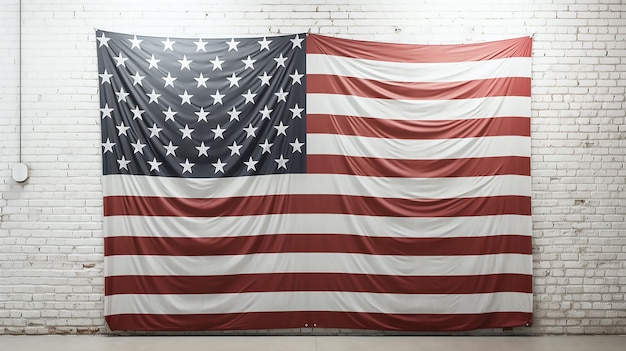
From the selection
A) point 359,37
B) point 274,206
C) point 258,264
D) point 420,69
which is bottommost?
point 258,264

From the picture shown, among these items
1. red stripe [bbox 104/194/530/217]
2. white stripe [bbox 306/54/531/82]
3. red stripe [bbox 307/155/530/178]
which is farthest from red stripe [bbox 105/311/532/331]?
white stripe [bbox 306/54/531/82]

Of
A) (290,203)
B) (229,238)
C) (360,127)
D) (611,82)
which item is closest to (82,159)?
(229,238)

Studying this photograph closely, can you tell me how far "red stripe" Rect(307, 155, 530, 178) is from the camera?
16.6 feet

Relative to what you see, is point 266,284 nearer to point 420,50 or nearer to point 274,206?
point 274,206

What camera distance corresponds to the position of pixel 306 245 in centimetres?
505

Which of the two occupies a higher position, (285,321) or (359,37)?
(359,37)

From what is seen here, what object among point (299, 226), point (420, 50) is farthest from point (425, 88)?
point (299, 226)

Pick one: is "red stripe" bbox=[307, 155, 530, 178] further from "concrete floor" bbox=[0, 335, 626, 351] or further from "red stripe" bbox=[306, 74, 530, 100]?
"concrete floor" bbox=[0, 335, 626, 351]

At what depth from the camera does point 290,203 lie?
5.05 m

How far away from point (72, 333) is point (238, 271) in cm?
177

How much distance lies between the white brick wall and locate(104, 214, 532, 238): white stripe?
0.38 m

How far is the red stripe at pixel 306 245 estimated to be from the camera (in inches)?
198

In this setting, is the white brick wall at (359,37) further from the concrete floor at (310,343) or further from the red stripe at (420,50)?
the concrete floor at (310,343)

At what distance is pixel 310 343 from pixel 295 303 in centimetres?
41
